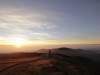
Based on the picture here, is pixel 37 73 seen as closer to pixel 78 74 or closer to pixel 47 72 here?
pixel 47 72

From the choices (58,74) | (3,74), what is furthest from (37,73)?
(3,74)

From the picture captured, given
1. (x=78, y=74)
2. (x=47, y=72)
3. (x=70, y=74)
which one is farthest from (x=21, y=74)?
(x=78, y=74)

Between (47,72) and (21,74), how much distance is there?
22.9 feet

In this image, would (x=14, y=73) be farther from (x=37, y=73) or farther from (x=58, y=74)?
(x=58, y=74)

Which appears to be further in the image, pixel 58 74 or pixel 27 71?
pixel 27 71

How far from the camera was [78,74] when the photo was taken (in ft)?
121

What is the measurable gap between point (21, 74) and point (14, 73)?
6.82 ft

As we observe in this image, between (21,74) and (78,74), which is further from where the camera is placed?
(78,74)

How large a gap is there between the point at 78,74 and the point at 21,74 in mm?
15890

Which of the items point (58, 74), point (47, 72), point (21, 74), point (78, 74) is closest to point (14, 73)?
point (21, 74)

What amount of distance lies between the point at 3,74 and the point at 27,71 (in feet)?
21.3

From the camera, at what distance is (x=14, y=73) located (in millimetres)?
35031

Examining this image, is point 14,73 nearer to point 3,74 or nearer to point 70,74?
point 3,74

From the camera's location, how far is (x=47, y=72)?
3562 cm
